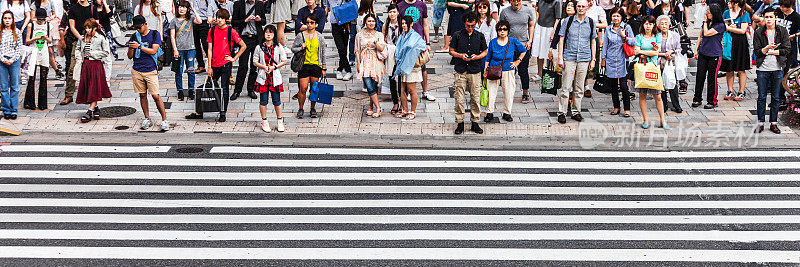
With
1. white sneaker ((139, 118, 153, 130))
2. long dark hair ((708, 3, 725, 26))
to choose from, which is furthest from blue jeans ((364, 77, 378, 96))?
long dark hair ((708, 3, 725, 26))

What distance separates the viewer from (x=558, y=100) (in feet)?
54.5

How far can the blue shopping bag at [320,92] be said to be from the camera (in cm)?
1533

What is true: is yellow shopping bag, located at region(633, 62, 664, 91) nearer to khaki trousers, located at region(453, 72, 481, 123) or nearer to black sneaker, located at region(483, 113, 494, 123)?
black sneaker, located at region(483, 113, 494, 123)

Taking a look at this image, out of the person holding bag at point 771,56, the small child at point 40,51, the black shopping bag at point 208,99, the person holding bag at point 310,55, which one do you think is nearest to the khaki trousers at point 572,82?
the person holding bag at point 771,56

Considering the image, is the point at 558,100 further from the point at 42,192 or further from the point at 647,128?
the point at 42,192

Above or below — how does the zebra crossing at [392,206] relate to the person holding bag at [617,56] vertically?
below

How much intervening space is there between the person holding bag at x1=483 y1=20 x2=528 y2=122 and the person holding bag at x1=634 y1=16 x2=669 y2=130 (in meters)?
1.83

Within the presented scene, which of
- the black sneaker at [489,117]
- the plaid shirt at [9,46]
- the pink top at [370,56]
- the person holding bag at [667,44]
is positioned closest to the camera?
the person holding bag at [667,44]

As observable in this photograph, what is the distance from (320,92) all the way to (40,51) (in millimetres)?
4771

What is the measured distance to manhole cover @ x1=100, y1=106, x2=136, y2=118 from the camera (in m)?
15.5

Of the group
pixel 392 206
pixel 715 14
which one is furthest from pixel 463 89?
pixel 715 14

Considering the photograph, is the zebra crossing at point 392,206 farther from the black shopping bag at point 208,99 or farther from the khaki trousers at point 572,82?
the khaki trousers at point 572,82

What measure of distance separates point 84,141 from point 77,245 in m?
4.40

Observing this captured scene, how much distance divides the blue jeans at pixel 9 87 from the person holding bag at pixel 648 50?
9.82 metres
